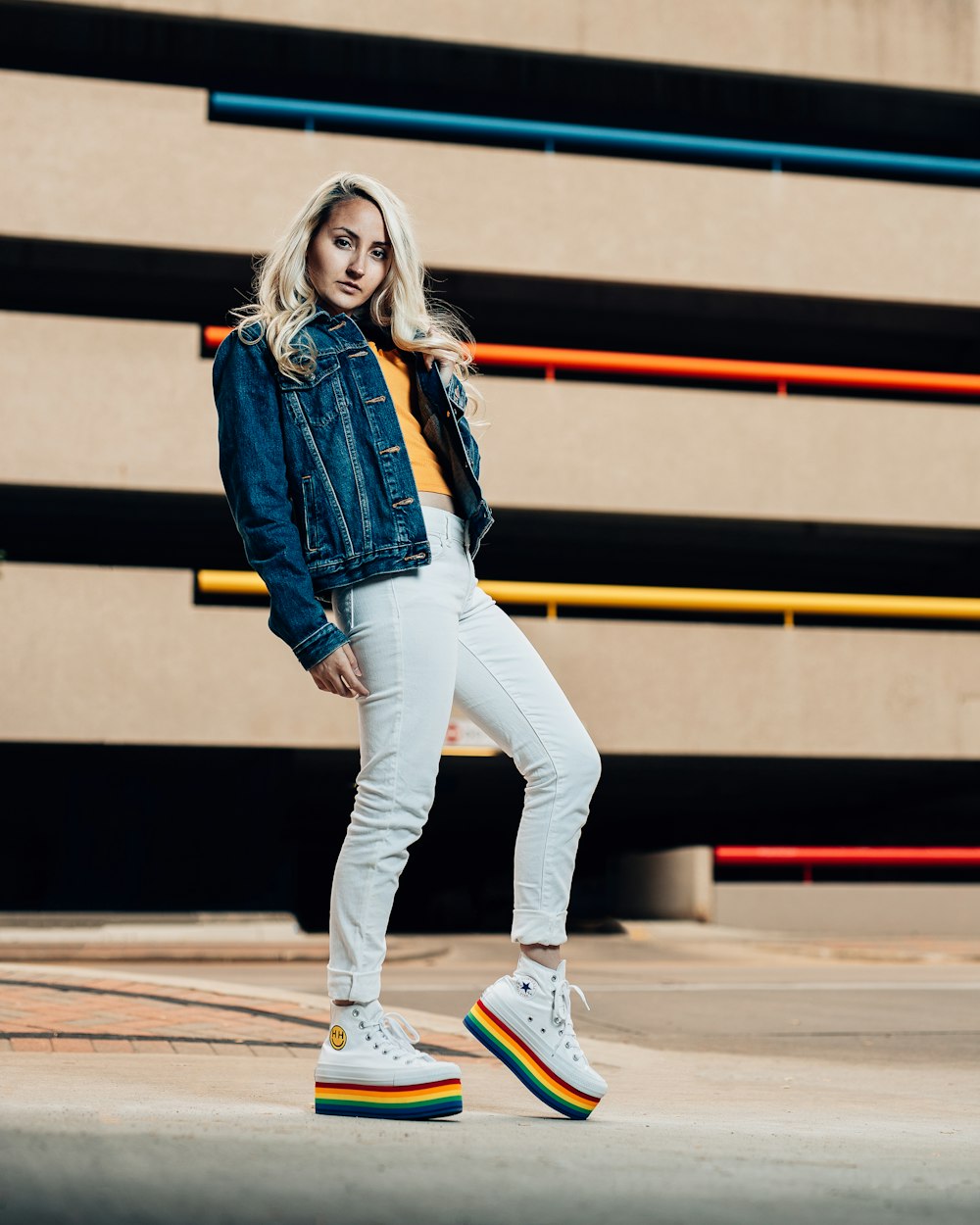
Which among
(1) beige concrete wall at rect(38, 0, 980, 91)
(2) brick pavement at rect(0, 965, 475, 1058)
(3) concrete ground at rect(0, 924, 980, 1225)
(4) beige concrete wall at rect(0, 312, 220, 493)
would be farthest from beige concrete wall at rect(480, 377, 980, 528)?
(2) brick pavement at rect(0, 965, 475, 1058)

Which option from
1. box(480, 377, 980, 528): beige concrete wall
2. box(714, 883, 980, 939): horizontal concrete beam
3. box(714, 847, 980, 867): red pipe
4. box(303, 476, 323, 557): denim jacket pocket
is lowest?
box(714, 883, 980, 939): horizontal concrete beam

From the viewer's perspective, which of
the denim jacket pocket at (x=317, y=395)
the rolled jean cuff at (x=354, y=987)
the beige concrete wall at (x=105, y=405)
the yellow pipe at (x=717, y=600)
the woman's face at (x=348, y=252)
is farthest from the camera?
the yellow pipe at (x=717, y=600)

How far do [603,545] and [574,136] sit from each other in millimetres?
5453

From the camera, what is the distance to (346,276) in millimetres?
3250

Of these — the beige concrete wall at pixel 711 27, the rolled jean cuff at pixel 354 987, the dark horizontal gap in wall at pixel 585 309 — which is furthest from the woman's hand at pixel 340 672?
the beige concrete wall at pixel 711 27

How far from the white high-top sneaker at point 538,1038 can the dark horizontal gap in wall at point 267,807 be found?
1459cm

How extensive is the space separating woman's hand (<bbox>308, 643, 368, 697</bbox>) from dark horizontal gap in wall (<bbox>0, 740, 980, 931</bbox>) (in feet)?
48.5

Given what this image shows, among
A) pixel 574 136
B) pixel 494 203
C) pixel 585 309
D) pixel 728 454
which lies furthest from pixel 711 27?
pixel 728 454

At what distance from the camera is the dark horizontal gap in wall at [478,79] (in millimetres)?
20109

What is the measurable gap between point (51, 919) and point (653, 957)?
6972 mm

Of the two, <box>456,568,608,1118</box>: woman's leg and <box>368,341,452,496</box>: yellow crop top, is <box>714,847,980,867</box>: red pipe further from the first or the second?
<box>368,341,452,496</box>: yellow crop top

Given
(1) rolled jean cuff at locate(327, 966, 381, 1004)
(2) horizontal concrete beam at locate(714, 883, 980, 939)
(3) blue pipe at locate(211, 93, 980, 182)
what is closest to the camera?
(1) rolled jean cuff at locate(327, 966, 381, 1004)

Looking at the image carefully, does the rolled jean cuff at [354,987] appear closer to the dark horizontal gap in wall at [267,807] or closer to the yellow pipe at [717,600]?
the dark horizontal gap in wall at [267,807]

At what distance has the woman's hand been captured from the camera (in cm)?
304
